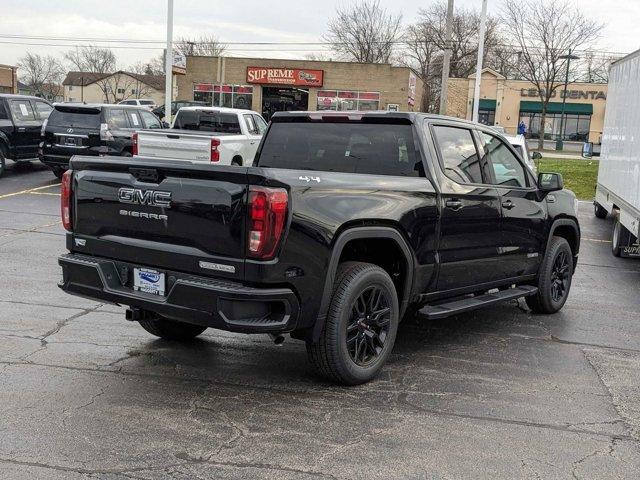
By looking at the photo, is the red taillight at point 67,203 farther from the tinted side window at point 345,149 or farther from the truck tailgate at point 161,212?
the tinted side window at point 345,149

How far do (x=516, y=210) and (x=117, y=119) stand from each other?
→ 11.9 meters

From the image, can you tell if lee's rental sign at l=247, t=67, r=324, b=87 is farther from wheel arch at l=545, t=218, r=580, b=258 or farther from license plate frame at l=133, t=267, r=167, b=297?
license plate frame at l=133, t=267, r=167, b=297

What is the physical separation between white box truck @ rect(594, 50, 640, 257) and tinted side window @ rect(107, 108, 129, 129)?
10356mm

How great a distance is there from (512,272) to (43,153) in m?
12.5

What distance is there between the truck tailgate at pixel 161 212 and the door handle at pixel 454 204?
6.38 ft

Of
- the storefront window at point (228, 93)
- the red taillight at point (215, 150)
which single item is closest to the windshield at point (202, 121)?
the red taillight at point (215, 150)

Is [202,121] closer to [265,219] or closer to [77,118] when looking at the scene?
[77,118]

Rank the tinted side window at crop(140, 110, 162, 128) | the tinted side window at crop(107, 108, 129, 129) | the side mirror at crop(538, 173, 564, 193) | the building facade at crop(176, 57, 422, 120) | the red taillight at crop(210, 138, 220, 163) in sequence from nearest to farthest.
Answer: the side mirror at crop(538, 173, 564, 193) → the red taillight at crop(210, 138, 220, 163) → the tinted side window at crop(107, 108, 129, 129) → the tinted side window at crop(140, 110, 162, 128) → the building facade at crop(176, 57, 422, 120)

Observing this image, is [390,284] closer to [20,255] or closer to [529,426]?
[529,426]

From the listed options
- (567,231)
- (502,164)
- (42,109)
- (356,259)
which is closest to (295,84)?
(42,109)

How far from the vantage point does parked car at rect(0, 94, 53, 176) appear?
16547mm

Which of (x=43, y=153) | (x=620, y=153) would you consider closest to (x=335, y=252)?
(x=620, y=153)

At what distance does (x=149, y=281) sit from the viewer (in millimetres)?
4477

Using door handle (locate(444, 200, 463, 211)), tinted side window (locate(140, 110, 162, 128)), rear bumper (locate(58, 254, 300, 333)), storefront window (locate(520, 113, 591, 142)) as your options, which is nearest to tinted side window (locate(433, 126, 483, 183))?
door handle (locate(444, 200, 463, 211))
